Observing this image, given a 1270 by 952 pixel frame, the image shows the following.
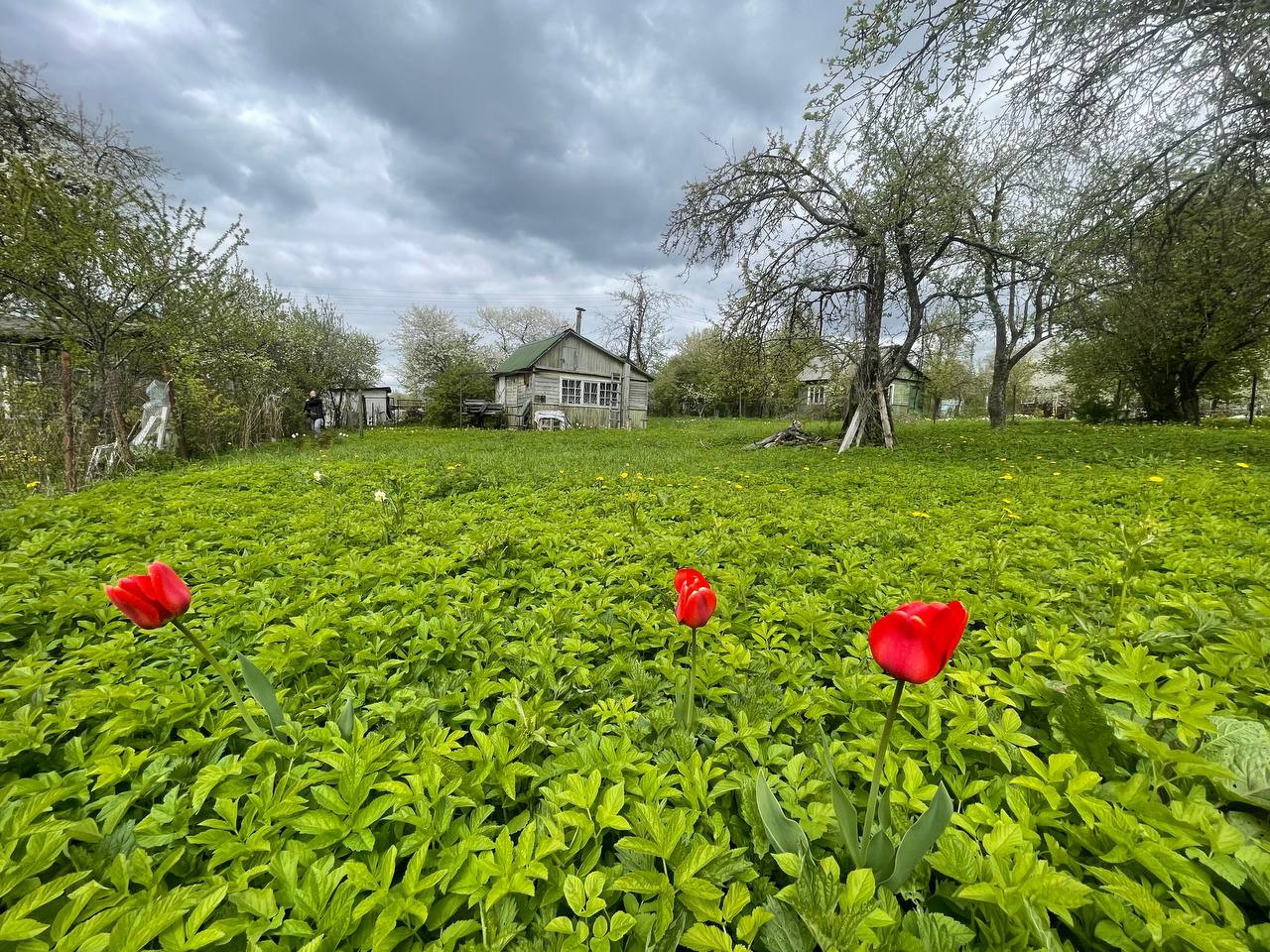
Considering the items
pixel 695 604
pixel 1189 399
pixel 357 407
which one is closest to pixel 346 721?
pixel 695 604

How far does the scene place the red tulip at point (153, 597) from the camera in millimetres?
1179

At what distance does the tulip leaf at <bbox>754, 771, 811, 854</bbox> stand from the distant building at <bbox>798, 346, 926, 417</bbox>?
11847mm

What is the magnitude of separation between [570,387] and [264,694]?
78.2ft

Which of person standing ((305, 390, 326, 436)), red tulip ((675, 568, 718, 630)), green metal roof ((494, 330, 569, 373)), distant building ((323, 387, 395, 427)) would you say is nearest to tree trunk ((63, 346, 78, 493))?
red tulip ((675, 568, 718, 630))

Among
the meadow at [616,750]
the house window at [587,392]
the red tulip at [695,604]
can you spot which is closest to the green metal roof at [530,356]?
the house window at [587,392]

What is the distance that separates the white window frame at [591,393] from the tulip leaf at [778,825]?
23590 millimetres

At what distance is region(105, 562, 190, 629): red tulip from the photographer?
3.87ft

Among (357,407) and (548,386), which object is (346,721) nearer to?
(548,386)

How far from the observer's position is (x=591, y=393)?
2527cm

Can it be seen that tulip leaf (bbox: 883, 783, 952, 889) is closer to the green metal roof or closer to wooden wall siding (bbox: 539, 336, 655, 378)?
the green metal roof

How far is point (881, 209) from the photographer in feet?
29.5

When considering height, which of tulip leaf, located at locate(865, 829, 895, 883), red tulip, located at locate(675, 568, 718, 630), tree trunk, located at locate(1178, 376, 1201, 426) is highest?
tree trunk, located at locate(1178, 376, 1201, 426)

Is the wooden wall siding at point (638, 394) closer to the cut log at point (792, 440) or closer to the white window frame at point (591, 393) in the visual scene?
the white window frame at point (591, 393)

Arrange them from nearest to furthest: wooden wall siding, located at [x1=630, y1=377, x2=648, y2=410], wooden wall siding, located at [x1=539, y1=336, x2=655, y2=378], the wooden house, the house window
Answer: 1. the wooden house
2. wooden wall siding, located at [x1=539, y1=336, x2=655, y2=378]
3. the house window
4. wooden wall siding, located at [x1=630, y1=377, x2=648, y2=410]
